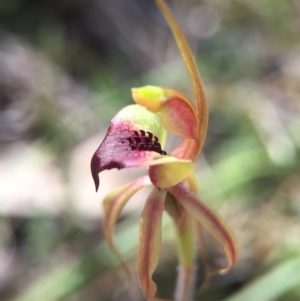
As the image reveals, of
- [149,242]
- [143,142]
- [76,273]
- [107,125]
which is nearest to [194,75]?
[143,142]

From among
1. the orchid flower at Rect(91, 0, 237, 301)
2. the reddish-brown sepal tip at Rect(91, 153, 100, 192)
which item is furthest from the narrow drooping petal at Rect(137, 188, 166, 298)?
the reddish-brown sepal tip at Rect(91, 153, 100, 192)

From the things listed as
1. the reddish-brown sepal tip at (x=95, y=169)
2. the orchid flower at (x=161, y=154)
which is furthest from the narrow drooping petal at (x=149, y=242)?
the reddish-brown sepal tip at (x=95, y=169)

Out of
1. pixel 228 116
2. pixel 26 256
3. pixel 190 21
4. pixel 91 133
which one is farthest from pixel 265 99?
pixel 26 256

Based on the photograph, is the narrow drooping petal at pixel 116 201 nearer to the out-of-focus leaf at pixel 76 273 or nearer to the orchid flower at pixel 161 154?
the orchid flower at pixel 161 154

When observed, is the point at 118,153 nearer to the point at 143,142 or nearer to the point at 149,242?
the point at 143,142

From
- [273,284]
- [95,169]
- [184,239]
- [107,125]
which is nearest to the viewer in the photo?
[95,169]

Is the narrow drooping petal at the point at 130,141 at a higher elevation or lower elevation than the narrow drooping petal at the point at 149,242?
higher
